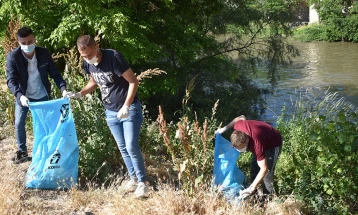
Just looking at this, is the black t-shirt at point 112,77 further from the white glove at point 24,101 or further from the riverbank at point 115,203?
the riverbank at point 115,203

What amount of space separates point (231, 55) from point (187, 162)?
8087 millimetres

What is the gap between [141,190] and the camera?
4.05 metres

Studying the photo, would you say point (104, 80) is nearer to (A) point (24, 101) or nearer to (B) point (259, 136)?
(A) point (24, 101)

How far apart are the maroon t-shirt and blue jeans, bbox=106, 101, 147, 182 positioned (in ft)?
2.96

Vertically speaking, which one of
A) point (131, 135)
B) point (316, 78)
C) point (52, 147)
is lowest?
point (316, 78)

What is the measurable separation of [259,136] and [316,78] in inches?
598

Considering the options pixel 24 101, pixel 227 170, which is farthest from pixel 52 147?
pixel 227 170

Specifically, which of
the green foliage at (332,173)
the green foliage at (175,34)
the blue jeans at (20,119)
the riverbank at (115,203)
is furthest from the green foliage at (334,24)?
the riverbank at (115,203)

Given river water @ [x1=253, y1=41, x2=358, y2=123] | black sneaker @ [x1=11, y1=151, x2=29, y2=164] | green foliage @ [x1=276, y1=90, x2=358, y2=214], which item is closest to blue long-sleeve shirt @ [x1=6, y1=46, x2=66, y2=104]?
black sneaker @ [x1=11, y1=151, x2=29, y2=164]

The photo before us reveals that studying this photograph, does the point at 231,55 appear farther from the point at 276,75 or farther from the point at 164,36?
the point at 164,36

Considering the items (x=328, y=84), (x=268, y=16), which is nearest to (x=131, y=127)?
(x=268, y=16)

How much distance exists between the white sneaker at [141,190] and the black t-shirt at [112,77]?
2.36 feet

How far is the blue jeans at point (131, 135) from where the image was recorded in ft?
13.1

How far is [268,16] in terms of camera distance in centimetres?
1206
